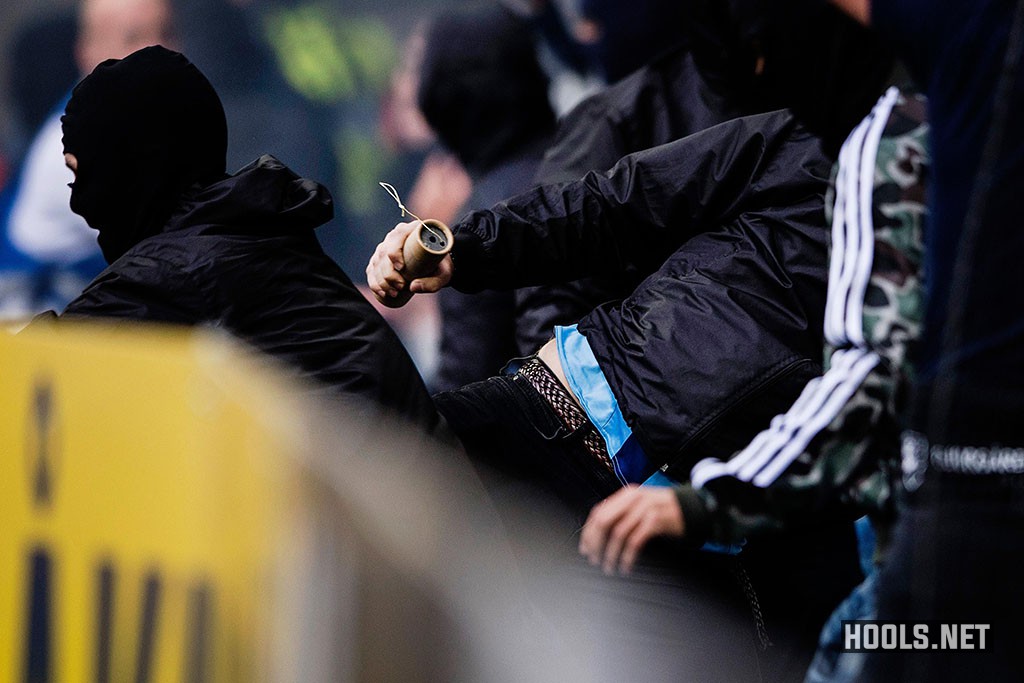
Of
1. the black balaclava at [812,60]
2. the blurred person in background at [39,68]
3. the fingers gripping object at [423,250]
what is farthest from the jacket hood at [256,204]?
the blurred person in background at [39,68]

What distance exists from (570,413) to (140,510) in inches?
45.1

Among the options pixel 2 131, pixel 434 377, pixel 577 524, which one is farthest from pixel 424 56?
pixel 2 131

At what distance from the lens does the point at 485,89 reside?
4.19 meters

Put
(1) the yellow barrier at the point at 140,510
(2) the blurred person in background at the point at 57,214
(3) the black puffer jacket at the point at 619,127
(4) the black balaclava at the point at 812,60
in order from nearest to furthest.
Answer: (1) the yellow barrier at the point at 140,510 → (4) the black balaclava at the point at 812,60 → (3) the black puffer jacket at the point at 619,127 → (2) the blurred person in background at the point at 57,214

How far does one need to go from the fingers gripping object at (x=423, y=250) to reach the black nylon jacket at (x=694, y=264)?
0.05 meters

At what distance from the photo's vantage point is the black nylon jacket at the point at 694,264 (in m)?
2.61

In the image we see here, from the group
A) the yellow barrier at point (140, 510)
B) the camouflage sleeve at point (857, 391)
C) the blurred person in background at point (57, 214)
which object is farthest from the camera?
the blurred person in background at point (57, 214)

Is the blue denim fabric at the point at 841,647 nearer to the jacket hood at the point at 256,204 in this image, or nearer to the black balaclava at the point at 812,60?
the black balaclava at the point at 812,60

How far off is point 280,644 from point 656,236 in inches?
55.6

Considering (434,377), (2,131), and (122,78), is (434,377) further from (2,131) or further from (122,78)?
(2,131)

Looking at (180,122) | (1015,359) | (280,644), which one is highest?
(180,122)

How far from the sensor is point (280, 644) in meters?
1.71

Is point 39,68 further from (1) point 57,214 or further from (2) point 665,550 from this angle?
(2) point 665,550

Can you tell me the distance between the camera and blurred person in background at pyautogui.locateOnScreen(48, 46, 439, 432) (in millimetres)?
2477
